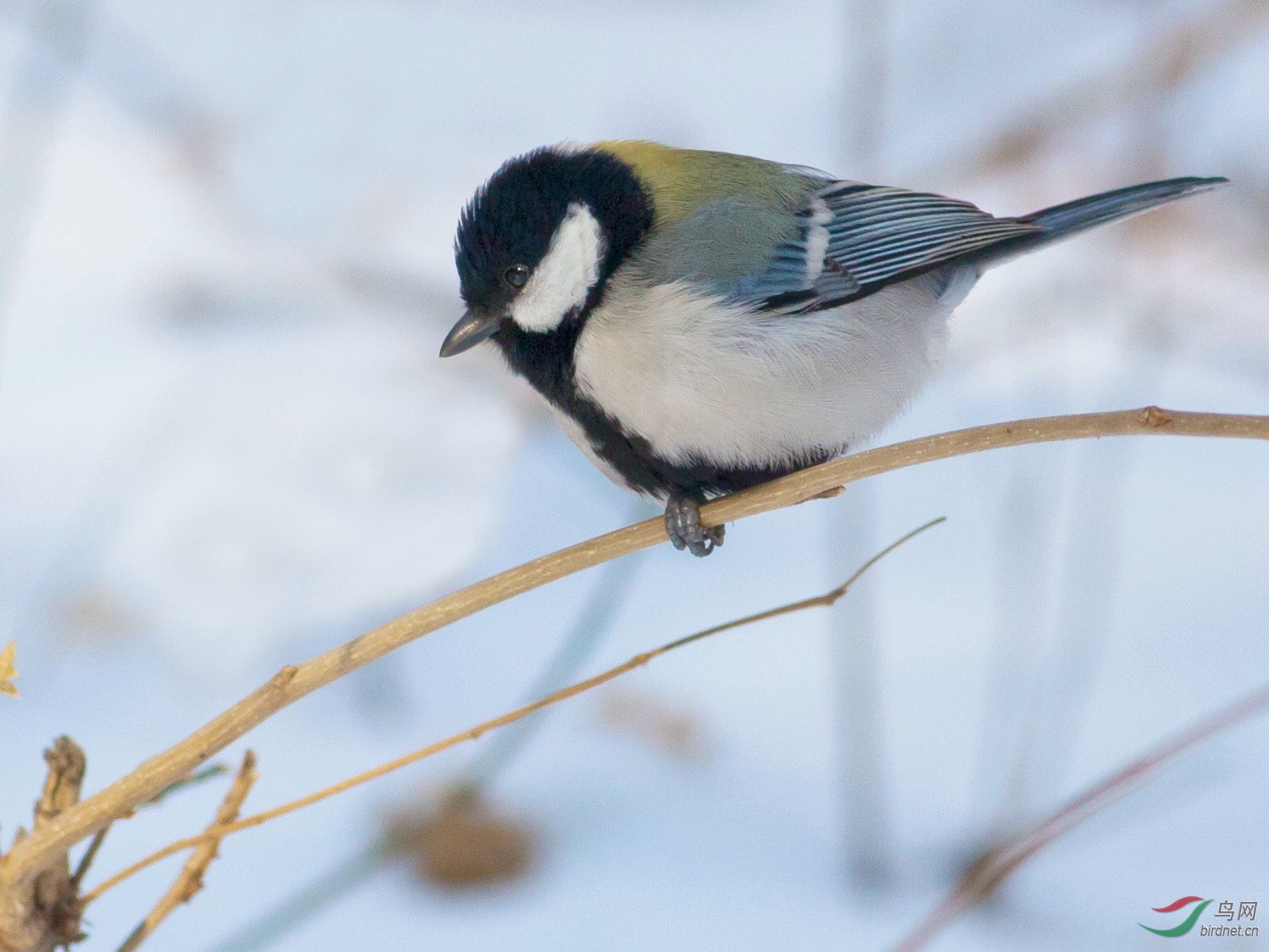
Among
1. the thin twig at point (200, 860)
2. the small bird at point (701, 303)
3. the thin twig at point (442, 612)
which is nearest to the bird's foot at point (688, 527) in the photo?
the small bird at point (701, 303)

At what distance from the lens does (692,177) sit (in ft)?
2.89

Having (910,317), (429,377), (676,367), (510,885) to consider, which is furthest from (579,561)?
(429,377)

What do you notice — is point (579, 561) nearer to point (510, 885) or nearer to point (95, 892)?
point (95, 892)

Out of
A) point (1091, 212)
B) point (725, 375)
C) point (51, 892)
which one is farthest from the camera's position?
point (1091, 212)

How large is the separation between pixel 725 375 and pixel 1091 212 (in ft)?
1.08

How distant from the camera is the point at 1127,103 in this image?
5.35ft

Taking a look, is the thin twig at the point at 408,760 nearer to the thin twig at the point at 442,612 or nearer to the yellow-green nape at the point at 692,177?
the thin twig at the point at 442,612

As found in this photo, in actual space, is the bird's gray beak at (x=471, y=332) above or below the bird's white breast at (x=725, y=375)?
above

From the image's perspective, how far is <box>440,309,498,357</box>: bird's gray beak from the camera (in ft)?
2.71

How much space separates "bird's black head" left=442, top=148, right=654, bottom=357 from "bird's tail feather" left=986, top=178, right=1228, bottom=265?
0.29m

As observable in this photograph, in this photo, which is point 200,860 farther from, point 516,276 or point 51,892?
point 516,276

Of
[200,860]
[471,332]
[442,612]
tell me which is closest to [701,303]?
[471,332]

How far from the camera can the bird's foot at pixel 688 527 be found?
76 centimetres

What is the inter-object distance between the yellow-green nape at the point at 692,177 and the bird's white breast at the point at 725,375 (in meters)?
0.09
